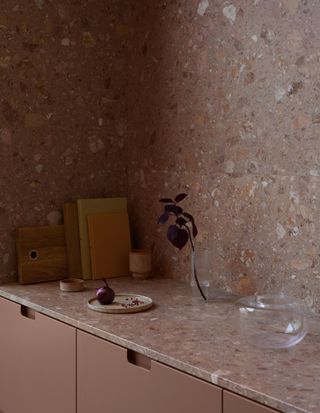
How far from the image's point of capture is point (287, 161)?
73.7 inches

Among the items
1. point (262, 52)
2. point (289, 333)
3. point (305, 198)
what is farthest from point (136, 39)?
point (289, 333)

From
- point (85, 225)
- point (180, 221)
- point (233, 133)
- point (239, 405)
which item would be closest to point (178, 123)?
point (233, 133)

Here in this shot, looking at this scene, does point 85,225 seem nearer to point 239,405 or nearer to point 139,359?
point 139,359

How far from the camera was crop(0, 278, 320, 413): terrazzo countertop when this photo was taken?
1268mm

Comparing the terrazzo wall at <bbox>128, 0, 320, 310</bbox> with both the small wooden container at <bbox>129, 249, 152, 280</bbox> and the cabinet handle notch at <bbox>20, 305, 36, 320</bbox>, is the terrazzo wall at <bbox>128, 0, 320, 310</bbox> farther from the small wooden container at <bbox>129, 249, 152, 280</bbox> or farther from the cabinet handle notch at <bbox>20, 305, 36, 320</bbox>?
the cabinet handle notch at <bbox>20, 305, 36, 320</bbox>

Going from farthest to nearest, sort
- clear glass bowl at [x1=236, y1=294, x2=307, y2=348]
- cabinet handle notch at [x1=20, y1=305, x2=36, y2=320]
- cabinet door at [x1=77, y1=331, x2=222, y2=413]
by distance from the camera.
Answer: cabinet handle notch at [x1=20, y1=305, x2=36, y2=320]
clear glass bowl at [x1=236, y1=294, x2=307, y2=348]
cabinet door at [x1=77, y1=331, x2=222, y2=413]

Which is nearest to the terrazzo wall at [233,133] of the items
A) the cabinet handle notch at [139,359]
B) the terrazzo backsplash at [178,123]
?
the terrazzo backsplash at [178,123]

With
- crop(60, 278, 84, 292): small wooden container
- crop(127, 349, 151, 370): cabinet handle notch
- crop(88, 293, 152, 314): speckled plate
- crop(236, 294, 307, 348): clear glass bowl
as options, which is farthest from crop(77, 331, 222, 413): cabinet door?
crop(60, 278, 84, 292): small wooden container

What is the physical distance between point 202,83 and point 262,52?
0.30 meters

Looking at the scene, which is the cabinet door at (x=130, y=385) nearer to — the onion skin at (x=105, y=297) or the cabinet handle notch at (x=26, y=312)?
the onion skin at (x=105, y=297)

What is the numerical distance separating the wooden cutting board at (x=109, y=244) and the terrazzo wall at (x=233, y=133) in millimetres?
97

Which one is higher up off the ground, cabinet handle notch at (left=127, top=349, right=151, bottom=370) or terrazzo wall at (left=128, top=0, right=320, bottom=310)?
terrazzo wall at (left=128, top=0, right=320, bottom=310)

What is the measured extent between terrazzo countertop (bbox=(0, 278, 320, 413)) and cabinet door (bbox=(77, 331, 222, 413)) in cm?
3

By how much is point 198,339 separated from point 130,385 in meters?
0.21
